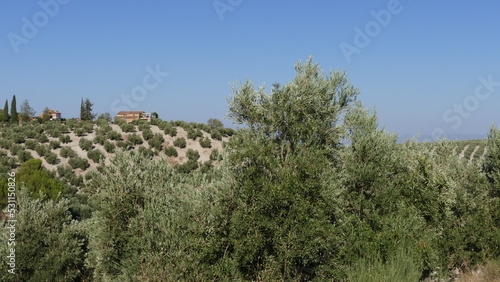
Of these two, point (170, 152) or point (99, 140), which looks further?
point (99, 140)

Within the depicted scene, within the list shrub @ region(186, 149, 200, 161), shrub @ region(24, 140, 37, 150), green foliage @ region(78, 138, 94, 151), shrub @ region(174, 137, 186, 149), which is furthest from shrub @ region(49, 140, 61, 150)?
shrub @ region(186, 149, 200, 161)

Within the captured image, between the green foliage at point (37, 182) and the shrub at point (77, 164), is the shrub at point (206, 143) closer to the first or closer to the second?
the shrub at point (77, 164)

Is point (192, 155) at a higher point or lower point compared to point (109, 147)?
lower

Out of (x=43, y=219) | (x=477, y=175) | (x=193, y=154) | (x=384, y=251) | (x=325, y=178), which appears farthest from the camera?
(x=193, y=154)

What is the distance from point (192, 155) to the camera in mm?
47500

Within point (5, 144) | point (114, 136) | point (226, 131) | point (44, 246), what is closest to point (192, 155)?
point (226, 131)

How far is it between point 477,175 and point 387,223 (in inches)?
465

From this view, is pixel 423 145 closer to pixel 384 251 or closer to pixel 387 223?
pixel 387 223

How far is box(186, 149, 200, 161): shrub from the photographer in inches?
1854

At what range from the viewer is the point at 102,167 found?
1575 centimetres

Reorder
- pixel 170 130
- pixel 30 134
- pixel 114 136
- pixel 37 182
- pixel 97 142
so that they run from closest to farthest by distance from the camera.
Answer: pixel 37 182 < pixel 30 134 < pixel 97 142 < pixel 114 136 < pixel 170 130

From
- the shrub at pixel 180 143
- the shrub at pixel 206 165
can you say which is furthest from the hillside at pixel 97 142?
the shrub at pixel 206 165

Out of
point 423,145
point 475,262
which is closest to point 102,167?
point 423,145

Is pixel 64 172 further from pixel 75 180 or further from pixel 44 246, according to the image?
pixel 44 246
